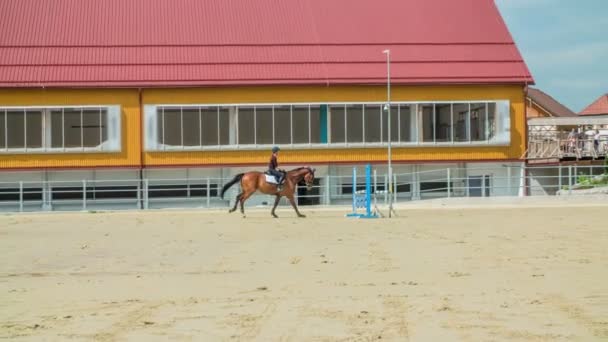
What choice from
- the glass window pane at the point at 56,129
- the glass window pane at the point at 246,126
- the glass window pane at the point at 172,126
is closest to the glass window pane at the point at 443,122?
the glass window pane at the point at 246,126

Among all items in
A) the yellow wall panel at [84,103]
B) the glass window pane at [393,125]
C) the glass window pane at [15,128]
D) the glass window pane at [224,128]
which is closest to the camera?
the yellow wall panel at [84,103]

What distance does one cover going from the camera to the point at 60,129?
45719mm

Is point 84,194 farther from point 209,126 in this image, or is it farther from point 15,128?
point 209,126

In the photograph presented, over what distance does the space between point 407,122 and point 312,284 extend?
35.0m

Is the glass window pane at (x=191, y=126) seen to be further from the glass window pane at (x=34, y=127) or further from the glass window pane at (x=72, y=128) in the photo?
the glass window pane at (x=34, y=127)

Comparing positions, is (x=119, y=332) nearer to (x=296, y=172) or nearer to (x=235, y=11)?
(x=296, y=172)

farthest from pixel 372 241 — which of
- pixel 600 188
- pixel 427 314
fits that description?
pixel 600 188

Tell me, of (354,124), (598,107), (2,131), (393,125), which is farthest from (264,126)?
(598,107)

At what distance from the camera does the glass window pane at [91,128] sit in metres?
45.8

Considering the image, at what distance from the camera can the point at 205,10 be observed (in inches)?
1955

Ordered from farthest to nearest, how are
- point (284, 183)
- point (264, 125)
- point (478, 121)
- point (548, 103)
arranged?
point (548, 103), point (478, 121), point (264, 125), point (284, 183)

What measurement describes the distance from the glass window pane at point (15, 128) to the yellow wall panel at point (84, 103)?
0.53 m

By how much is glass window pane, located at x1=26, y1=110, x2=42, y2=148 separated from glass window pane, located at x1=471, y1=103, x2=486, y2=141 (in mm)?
20262

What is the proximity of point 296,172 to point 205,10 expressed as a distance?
1968cm
